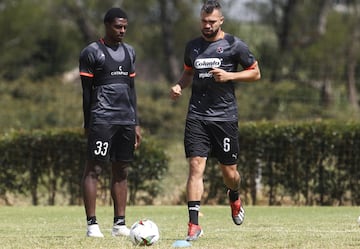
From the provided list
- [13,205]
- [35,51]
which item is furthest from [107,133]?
[35,51]

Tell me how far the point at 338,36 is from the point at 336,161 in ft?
79.2

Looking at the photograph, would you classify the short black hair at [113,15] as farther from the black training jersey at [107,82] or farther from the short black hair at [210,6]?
the short black hair at [210,6]

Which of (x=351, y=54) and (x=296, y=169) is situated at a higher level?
(x=351, y=54)

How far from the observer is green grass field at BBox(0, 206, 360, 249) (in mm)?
8531

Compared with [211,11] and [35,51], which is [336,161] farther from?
[35,51]

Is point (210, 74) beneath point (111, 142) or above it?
above

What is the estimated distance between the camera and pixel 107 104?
31.5ft

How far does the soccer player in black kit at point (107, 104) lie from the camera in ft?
31.3

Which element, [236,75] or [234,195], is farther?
[234,195]

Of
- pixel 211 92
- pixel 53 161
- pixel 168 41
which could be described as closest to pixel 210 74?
pixel 211 92

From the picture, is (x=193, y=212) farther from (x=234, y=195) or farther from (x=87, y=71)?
(x=87, y=71)

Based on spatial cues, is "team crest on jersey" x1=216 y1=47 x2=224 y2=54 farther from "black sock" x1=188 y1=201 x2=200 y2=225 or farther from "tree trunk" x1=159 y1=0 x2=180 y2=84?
"tree trunk" x1=159 y1=0 x2=180 y2=84

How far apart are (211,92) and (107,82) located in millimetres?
1127

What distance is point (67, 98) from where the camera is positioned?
28109mm
